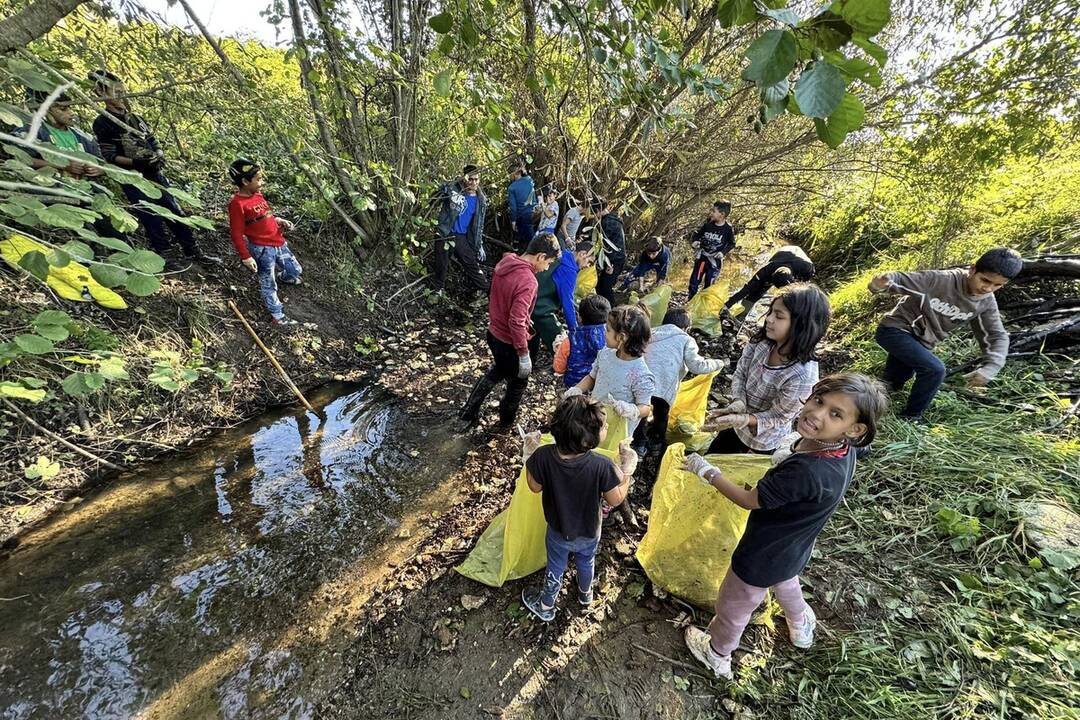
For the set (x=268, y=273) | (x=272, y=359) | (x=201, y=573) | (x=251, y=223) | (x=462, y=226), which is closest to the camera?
(x=201, y=573)

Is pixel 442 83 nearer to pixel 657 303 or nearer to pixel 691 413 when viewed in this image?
pixel 691 413

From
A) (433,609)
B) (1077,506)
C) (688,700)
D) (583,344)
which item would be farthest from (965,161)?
(433,609)

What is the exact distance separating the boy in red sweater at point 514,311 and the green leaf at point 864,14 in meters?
2.53

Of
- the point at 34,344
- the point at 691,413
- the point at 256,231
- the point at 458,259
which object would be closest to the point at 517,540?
the point at 691,413

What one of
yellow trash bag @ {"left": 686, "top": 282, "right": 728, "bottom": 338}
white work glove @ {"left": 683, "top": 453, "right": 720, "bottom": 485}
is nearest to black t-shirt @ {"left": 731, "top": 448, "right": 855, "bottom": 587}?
white work glove @ {"left": 683, "top": 453, "right": 720, "bottom": 485}

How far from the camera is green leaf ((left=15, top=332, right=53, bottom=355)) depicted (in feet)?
4.85

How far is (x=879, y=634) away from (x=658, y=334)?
2.00m

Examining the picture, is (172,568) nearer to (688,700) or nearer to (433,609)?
(433,609)

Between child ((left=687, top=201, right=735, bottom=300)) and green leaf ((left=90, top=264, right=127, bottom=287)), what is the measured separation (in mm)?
6093

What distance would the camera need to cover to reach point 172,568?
255 cm

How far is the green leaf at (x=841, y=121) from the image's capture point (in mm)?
790

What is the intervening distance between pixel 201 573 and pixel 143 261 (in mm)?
2127

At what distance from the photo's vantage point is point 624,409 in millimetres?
2561

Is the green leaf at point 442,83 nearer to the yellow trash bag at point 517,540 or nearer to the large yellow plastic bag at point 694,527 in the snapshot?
the yellow trash bag at point 517,540
